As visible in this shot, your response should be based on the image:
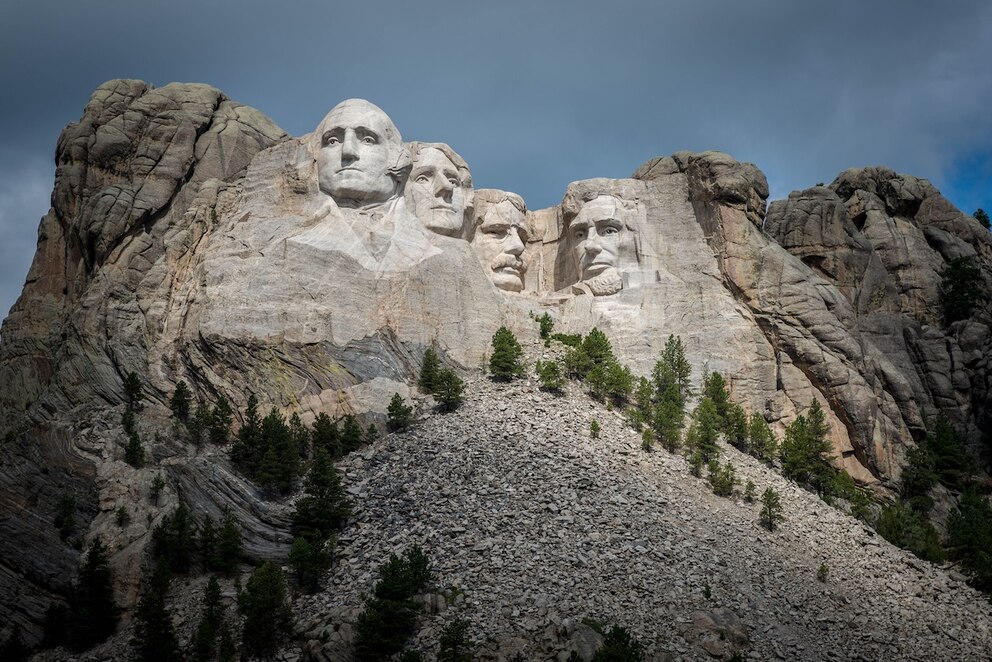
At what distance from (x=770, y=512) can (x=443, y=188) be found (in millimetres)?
16573

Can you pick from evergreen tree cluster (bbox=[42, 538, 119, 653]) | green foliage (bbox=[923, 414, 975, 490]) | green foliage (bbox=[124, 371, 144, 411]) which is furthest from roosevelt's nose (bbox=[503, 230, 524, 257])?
evergreen tree cluster (bbox=[42, 538, 119, 653])

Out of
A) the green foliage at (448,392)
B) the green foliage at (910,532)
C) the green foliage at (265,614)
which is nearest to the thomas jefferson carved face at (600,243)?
the green foliage at (448,392)

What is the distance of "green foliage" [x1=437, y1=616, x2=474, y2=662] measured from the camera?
37156 mm

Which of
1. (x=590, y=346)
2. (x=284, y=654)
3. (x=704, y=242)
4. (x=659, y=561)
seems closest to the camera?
(x=284, y=654)

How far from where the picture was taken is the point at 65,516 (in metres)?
43.1

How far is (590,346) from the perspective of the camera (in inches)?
1999

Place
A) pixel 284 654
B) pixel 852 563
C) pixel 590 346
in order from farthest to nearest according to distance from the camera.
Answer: pixel 590 346 → pixel 852 563 → pixel 284 654

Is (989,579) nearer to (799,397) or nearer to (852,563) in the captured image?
(852,563)

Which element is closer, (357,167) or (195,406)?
(195,406)

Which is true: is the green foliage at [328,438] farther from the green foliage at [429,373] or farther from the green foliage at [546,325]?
the green foliage at [546,325]

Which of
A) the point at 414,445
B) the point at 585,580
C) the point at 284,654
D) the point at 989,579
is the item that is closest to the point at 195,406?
the point at 414,445

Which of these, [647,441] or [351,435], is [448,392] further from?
[647,441]

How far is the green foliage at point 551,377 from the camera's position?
49062 mm

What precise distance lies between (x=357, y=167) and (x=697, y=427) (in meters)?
14.2
